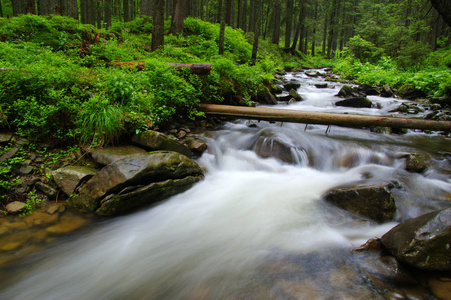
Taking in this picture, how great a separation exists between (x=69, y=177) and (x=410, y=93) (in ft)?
48.3

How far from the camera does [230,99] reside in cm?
828

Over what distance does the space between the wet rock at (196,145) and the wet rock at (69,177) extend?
2321mm

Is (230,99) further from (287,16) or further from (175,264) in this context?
(287,16)

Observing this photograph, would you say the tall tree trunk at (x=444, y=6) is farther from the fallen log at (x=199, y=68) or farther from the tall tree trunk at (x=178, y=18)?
the tall tree trunk at (x=178, y=18)

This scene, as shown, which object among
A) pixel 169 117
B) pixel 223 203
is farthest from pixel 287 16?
pixel 223 203

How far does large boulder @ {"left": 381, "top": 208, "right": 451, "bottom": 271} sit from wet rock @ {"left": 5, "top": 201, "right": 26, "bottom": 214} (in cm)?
537

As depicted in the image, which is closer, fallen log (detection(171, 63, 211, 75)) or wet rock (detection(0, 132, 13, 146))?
wet rock (detection(0, 132, 13, 146))

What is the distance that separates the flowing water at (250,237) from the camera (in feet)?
9.27

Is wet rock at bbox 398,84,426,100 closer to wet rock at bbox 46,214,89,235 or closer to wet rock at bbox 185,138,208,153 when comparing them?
wet rock at bbox 185,138,208,153

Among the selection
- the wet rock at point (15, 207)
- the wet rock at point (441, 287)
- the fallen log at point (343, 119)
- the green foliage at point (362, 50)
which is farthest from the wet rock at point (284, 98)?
the green foliage at point (362, 50)

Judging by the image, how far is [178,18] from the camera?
13875 mm

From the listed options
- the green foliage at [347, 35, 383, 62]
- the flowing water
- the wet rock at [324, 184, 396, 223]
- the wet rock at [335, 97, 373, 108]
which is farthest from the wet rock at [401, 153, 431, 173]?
the green foliage at [347, 35, 383, 62]

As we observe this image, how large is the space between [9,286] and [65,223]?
43.7 inches

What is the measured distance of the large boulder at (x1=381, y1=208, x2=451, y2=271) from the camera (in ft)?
8.59
